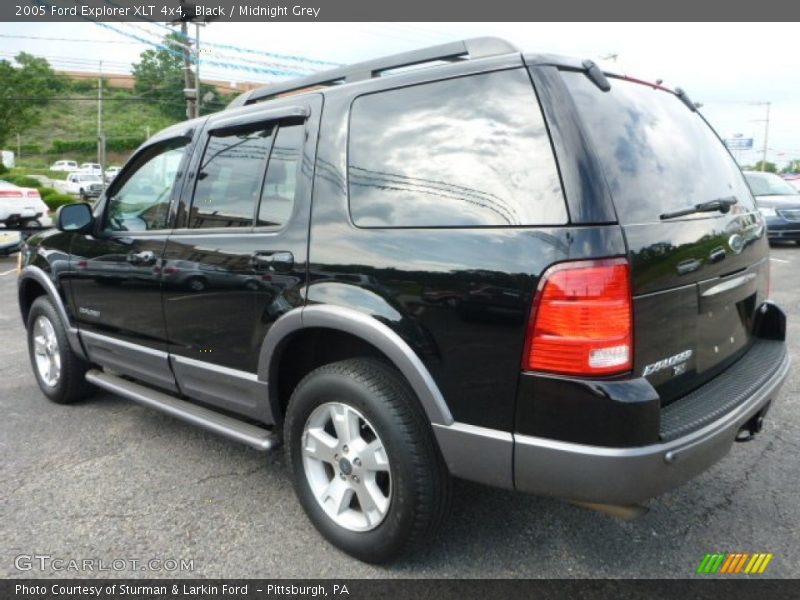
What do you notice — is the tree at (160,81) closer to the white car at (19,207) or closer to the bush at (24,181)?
the bush at (24,181)

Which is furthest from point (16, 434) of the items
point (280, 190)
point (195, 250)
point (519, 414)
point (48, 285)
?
point (519, 414)

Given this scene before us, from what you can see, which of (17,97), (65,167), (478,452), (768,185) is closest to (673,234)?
(478,452)

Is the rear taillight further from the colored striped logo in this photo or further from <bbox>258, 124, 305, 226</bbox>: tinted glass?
Answer: <bbox>258, 124, 305, 226</bbox>: tinted glass

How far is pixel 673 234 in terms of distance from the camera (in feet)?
6.91

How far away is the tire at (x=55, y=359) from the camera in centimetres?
417

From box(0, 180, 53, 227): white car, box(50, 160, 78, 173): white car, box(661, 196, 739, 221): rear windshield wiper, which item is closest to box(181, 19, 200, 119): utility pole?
box(0, 180, 53, 227): white car

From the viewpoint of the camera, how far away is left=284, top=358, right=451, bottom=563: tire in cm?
222

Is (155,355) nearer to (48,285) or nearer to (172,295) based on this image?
(172,295)

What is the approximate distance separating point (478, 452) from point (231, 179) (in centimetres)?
182

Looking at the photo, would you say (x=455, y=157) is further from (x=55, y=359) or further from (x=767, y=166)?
(x=767, y=166)

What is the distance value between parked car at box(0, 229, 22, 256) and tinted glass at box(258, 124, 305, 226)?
1188cm

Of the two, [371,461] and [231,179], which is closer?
[371,461]

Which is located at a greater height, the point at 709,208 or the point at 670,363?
the point at 709,208

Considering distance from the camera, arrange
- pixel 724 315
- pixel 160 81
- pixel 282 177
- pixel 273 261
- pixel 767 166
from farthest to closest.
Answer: pixel 767 166
pixel 160 81
pixel 282 177
pixel 273 261
pixel 724 315
